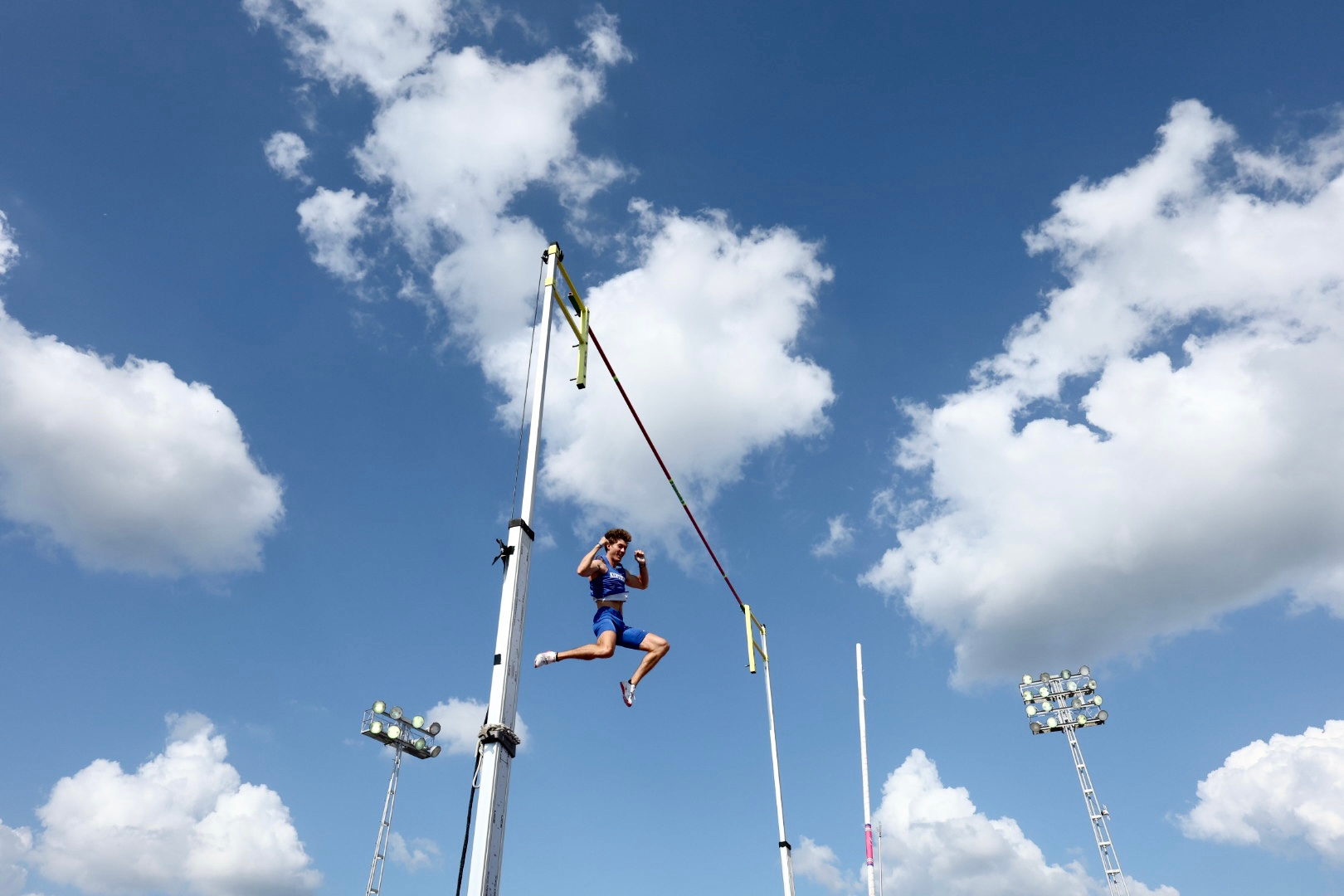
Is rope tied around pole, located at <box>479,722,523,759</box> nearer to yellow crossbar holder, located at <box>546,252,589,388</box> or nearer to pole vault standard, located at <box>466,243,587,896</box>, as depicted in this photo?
pole vault standard, located at <box>466,243,587,896</box>

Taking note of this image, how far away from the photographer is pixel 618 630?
8.43m

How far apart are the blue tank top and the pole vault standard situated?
80.8 inches

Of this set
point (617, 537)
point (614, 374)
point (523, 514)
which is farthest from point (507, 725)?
point (614, 374)

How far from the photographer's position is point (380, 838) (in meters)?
21.4

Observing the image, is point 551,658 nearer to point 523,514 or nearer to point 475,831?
point 523,514

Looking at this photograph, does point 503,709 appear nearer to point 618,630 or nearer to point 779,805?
point 618,630

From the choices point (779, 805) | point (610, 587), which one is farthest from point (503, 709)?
point (779, 805)

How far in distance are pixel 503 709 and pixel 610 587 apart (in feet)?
9.44

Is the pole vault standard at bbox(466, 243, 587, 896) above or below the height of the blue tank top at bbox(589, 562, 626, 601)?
below

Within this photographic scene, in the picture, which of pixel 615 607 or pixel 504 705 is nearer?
pixel 504 705

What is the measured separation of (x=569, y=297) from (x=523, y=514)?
3.01 metres

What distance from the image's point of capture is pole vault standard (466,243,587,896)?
530cm

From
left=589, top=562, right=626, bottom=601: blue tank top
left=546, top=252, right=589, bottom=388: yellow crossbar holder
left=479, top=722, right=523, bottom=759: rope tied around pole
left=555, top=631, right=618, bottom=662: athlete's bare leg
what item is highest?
left=546, top=252, right=589, bottom=388: yellow crossbar holder

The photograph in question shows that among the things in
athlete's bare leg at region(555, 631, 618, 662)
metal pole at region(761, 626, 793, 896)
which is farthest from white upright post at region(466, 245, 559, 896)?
metal pole at region(761, 626, 793, 896)
